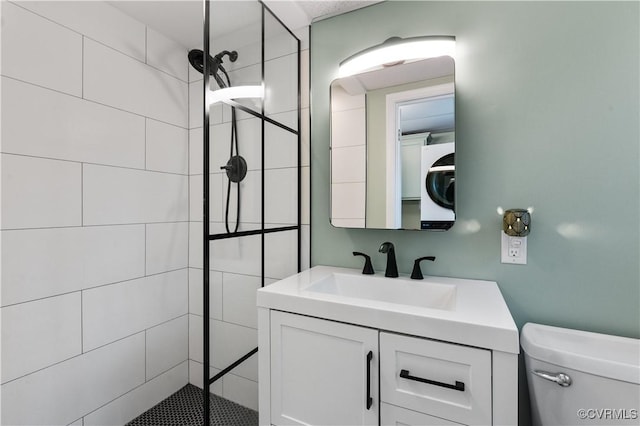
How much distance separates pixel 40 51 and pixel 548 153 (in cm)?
206

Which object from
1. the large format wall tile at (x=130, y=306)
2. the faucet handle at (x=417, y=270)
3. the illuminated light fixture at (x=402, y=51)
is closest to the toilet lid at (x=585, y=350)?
the faucet handle at (x=417, y=270)

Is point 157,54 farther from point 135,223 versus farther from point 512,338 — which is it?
point 512,338

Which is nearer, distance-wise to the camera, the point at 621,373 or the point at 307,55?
the point at 621,373

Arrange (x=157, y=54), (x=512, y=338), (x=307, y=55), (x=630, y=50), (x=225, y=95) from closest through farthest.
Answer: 1. (x=512, y=338)
2. (x=630, y=50)
3. (x=225, y=95)
4. (x=307, y=55)
5. (x=157, y=54)

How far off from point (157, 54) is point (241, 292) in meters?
1.44

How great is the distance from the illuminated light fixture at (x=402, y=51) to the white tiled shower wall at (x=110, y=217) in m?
0.35

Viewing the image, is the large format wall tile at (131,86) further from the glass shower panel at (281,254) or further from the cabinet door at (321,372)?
the cabinet door at (321,372)

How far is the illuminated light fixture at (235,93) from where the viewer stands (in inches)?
42.2

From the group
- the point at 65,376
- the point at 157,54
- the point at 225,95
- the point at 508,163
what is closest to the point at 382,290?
the point at 508,163

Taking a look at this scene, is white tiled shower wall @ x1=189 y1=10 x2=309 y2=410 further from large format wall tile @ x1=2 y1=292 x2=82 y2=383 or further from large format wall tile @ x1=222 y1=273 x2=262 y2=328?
large format wall tile @ x1=2 y1=292 x2=82 y2=383

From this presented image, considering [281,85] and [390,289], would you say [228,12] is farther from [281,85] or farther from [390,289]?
[390,289]

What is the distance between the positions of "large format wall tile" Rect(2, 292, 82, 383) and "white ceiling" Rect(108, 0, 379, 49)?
4.42 ft

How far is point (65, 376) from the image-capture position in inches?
51.9

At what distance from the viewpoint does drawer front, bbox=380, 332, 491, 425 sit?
77cm
